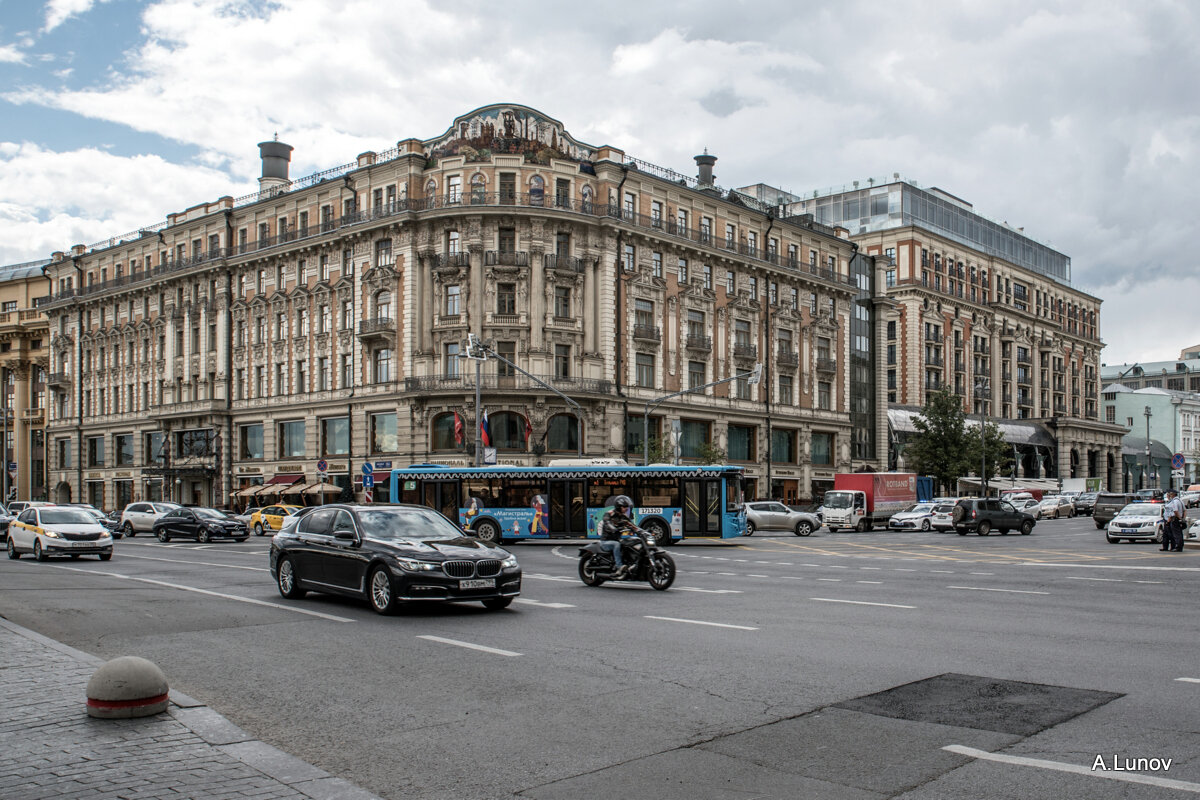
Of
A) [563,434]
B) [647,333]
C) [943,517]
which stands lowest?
[943,517]

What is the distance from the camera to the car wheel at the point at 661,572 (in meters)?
17.8

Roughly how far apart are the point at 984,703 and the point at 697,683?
2389mm

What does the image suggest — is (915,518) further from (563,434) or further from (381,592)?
(381,592)

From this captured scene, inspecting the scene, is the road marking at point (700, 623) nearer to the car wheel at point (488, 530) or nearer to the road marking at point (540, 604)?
the road marking at point (540, 604)

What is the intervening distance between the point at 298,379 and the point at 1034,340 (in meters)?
76.9

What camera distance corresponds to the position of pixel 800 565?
25.7m

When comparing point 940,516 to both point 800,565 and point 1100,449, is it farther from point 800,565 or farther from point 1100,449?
point 1100,449

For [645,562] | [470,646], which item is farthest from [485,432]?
[470,646]

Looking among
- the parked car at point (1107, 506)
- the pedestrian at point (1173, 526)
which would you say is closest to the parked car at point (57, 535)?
the pedestrian at point (1173, 526)

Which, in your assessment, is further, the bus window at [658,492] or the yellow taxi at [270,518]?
the yellow taxi at [270,518]

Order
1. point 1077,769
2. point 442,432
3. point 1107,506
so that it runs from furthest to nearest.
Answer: point 442,432, point 1107,506, point 1077,769

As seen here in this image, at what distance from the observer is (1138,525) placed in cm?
3591

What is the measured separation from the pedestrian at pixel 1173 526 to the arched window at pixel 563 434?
2855 centimetres

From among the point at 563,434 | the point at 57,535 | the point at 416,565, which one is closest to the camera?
the point at 416,565
